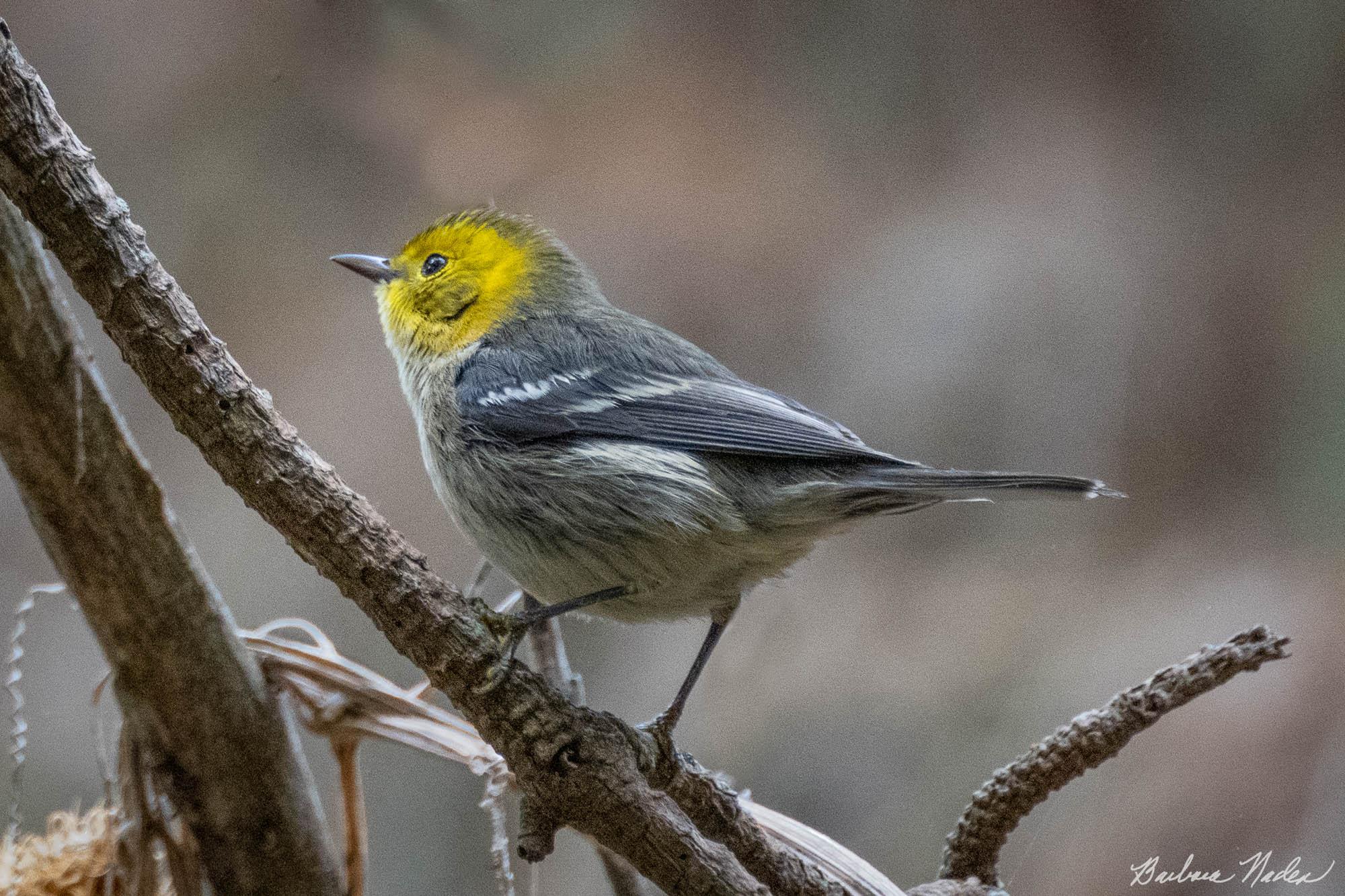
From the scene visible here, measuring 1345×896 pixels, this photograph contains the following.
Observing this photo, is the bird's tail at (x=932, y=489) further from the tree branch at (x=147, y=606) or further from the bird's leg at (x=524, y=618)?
the tree branch at (x=147, y=606)

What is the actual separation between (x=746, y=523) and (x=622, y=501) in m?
0.23

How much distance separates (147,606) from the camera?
75.1 inches

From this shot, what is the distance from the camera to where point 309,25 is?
3.01 metres

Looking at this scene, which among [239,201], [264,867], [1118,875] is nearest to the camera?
[264,867]

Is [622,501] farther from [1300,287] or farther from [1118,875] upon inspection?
[1300,287]

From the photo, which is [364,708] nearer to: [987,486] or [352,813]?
[352,813]

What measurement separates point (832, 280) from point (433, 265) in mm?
1339

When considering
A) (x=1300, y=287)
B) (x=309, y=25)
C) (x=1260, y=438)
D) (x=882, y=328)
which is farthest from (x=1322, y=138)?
(x=309, y=25)

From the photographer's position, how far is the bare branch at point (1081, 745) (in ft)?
5.17

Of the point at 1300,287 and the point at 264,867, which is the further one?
the point at 1300,287

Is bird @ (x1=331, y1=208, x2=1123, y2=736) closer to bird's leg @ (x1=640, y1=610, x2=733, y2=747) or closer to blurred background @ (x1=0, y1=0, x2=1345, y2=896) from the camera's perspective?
bird's leg @ (x1=640, y1=610, x2=733, y2=747)
